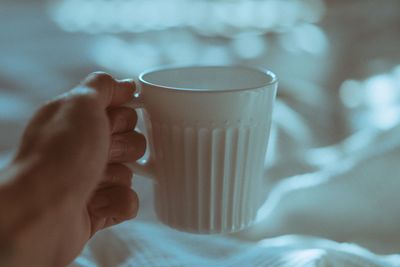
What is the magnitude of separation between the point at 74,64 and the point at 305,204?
0.54m

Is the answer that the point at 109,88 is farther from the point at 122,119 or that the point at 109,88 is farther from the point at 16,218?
the point at 16,218

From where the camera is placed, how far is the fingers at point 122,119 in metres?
0.63

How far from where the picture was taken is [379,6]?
4.44 ft

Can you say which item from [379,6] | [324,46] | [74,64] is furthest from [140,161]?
[379,6]

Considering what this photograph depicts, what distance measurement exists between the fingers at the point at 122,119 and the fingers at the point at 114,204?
0.07m

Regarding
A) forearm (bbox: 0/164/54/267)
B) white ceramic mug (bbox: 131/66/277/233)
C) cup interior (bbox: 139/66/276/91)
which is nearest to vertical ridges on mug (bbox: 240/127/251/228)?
white ceramic mug (bbox: 131/66/277/233)

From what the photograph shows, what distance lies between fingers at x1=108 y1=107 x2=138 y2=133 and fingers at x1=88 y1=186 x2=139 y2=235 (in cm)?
7

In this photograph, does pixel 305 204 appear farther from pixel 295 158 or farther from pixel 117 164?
pixel 117 164

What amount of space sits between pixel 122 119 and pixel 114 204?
10cm

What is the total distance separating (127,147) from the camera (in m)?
0.66

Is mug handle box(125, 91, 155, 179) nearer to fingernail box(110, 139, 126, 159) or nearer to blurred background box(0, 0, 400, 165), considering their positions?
fingernail box(110, 139, 126, 159)

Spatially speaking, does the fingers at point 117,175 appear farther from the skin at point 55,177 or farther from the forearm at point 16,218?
the forearm at point 16,218

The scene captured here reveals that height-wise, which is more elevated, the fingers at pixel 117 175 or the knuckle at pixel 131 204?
the fingers at pixel 117 175

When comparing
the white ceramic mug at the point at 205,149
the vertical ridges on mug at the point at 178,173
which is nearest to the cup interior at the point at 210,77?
the white ceramic mug at the point at 205,149
